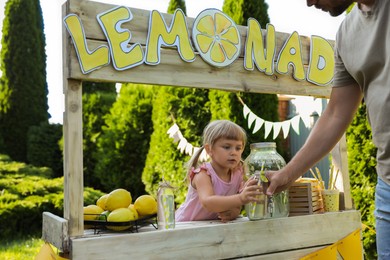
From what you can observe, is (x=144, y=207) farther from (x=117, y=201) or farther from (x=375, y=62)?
(x=375, y=62)

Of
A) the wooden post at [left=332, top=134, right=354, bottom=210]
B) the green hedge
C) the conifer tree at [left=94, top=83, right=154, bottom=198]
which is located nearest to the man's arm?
the wooden post at [left=332, top=134, right=354, bottom=210]

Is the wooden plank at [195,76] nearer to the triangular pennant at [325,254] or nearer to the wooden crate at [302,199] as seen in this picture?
the wooden crate at [302,199]

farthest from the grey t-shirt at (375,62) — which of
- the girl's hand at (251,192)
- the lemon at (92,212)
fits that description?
the lemon at (92,212)

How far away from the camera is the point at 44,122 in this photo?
10562 millimetres

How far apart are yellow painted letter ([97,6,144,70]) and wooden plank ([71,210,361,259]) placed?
0.67 m

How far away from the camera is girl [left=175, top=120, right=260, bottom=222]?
2.04m

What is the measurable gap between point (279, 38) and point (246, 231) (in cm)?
98

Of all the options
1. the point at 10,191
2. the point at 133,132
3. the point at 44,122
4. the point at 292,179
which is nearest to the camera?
the point at 292,179

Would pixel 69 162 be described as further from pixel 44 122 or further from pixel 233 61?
pixel 44 122

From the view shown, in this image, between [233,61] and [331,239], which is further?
[331,239]

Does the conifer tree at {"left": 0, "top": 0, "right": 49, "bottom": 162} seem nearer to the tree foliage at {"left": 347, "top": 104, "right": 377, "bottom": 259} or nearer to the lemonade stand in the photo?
the tree foliage at {"left": 347, "top": 104, "right": 377, "bottom": 259}

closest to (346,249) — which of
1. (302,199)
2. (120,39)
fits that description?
(302,199)

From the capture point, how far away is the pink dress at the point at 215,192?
213 cm

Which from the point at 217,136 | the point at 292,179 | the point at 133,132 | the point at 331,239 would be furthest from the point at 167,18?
the point at 133,132
